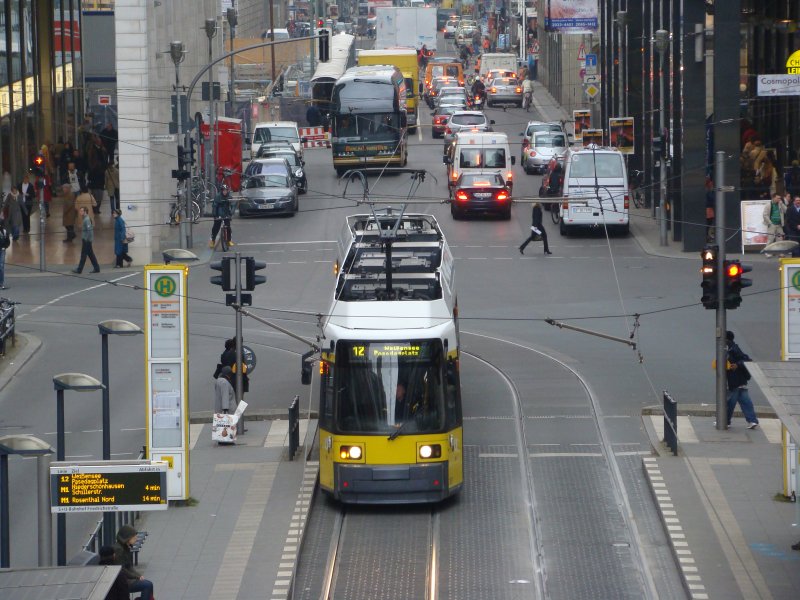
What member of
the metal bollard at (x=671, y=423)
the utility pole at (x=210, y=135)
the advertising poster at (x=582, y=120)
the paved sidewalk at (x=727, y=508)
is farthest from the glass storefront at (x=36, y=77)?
the metal bollard at (x=671, y=423)

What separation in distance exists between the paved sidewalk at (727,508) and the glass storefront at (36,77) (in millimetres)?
33651

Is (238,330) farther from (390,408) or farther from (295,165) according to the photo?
(295,165)

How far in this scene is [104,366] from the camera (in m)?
19.8

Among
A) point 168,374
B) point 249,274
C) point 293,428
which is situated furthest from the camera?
point 249,274

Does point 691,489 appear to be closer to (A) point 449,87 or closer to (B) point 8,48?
(B) point 8,48

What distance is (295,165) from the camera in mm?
53219

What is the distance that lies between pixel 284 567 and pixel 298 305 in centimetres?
1679

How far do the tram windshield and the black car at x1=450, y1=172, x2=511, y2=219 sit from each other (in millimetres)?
27268

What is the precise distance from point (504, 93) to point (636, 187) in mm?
32025

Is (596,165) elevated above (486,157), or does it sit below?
below

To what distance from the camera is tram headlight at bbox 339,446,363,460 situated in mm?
18875

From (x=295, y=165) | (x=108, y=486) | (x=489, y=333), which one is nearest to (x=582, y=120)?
(x=295, y=165)

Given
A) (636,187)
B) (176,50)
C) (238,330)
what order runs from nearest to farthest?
(238,330) < (176,50) < (636,187)

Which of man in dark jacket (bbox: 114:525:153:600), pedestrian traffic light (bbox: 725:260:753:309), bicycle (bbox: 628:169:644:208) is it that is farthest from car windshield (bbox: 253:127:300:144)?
man in dark jacket (bbox: 114:525:153:600)
